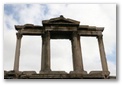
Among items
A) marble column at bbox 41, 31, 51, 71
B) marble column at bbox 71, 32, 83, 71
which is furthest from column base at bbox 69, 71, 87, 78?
marble column at bbox 41, 31, 51, 71

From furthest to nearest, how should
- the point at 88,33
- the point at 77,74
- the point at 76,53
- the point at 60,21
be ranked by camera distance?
1. the point at 88,33
2. the point at 76,53
3. the point at 60,21
4. the point at 77,74

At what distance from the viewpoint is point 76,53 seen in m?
10.4

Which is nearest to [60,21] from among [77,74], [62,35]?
[62,35]

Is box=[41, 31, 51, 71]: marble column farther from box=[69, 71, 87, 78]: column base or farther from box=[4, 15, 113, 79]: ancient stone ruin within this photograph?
box=[69, 71, 87, 78]: column base

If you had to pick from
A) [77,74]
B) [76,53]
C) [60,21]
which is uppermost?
[60,21]

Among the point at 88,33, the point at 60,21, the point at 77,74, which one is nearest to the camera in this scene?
the point at 77,74

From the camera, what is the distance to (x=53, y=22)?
1029 centimetres

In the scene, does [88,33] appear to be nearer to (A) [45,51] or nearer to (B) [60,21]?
(B) [60,21]

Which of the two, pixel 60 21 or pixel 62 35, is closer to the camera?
pixel 60 21

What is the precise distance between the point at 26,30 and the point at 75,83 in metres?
2.74

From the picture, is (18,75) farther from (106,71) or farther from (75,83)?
(106,71)

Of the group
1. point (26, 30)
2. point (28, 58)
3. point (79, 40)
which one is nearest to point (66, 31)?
point (79, 40)

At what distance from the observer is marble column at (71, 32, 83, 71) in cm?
1016

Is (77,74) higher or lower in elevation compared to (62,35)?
lower
